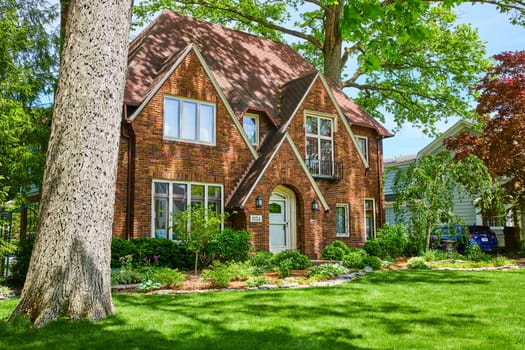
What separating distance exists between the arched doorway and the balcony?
2.10 meters

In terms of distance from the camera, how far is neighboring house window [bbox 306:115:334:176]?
19734 millimetres

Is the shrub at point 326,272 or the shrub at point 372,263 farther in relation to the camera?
the shrub at point 372,263

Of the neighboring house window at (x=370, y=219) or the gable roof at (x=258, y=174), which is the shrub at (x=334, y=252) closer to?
the gable roof at (x=258, y=174)

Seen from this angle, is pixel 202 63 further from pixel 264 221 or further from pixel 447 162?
pixel 447 162

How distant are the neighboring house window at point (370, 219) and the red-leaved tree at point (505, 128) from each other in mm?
4552

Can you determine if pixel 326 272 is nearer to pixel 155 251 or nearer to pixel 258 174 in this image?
pixel 155 251

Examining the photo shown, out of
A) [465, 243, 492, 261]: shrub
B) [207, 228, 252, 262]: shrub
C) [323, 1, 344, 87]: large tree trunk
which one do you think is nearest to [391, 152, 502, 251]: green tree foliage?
[465, 243, 492, 261]: shrub

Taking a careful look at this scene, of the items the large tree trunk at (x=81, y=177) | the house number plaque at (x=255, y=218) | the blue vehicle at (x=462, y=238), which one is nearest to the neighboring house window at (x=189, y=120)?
the house number plaque at (x=255, y=218)

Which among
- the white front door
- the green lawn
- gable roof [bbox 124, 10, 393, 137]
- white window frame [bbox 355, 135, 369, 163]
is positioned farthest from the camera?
white window frame [bbox 355, 135, 369, 163]

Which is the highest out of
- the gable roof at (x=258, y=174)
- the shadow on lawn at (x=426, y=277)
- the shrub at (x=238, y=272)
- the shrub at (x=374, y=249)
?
the gable roof at (x=258, y=174)

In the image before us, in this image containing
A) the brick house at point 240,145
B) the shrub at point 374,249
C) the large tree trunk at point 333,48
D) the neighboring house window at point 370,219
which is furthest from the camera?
the large tree trunk at point 333,48

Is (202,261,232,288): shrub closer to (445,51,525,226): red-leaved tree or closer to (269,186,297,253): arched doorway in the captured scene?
(269,186,297,253): arched doorway

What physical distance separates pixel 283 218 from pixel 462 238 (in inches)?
253

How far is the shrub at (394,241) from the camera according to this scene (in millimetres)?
18438
